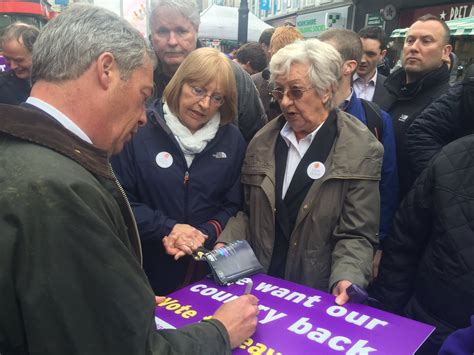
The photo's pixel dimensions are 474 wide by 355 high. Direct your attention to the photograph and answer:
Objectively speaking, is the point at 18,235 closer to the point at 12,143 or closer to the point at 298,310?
the point at 12,143

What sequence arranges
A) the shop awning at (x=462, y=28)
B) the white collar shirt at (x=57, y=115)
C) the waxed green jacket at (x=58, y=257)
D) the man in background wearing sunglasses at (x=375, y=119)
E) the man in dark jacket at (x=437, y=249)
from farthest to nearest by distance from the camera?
the shop awning at (x=462, y=28)
the man in background wearing sunglasses at (x=375, y=119)
the man in dark jacket at (x=437, y=249)
the white collar shirt at (x=57, y=115)
the waxed green jacket at (x=58, y=257)

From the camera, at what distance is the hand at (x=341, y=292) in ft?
5.64

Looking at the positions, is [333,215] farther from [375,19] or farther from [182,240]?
[375,19]

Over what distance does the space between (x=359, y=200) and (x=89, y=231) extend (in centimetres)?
148

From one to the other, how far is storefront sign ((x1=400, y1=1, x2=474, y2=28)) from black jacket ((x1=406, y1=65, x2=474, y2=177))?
11856mm

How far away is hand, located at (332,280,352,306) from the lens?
1718mm

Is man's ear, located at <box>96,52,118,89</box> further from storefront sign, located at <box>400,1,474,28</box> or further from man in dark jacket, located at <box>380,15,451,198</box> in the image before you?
storefront sign, located at <box>400,1,474,28</box>

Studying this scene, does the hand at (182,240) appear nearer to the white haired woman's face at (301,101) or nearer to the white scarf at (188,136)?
the white scarf at (188,136)

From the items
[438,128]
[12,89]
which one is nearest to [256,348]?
[438,128]

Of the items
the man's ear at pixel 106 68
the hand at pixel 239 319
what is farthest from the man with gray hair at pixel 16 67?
the hand at pixel 239 319

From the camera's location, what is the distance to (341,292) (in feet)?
5.98

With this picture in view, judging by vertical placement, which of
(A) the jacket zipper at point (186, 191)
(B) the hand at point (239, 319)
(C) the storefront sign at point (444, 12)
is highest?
(C) the storefront sign at point (444, 12)

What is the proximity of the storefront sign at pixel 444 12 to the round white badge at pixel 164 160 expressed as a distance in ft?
42.3

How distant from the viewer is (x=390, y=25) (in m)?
16.0
